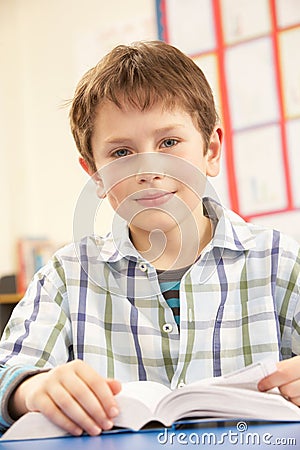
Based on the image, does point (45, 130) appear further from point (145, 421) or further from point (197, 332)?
point (145, 421)

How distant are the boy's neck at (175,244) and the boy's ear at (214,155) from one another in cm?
11

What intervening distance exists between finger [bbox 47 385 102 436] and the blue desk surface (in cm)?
1

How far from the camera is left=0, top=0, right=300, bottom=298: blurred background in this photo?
3.01m

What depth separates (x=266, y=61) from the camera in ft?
9.97

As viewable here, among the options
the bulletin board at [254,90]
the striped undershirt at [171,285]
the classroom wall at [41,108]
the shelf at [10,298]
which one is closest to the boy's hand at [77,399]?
the striped undershirt at [171,285]

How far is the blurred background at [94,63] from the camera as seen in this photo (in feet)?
9.88

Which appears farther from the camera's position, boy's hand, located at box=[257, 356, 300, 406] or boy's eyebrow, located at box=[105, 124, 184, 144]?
boy's eyebrow, located at box=[105, 124, 184, 144]

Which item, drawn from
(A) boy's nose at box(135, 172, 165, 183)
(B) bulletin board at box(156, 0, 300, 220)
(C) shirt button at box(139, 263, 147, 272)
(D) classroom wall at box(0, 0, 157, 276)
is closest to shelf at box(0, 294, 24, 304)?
(D) classroom wall at box(0, 0, 157, 276)

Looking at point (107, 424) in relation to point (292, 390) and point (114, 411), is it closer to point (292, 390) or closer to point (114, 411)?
point (114, 411)

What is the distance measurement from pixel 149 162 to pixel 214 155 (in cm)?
25

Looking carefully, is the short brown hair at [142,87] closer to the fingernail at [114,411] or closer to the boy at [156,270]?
the boy at [156,270]

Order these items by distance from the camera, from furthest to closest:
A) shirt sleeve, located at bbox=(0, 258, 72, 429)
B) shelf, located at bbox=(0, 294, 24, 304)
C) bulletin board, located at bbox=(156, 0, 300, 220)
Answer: shelf, located at bbox=(0, 294, 24, 304) < bulletin board, located at bbox=(156, 0, 300, 220) < shirt sleeve, located at bbox=(0, 258, 72, 429)

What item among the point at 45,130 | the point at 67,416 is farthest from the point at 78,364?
the point at 45,130

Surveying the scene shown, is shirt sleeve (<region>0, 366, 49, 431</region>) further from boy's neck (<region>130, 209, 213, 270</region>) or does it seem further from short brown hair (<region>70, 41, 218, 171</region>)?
short brown hair (<region>70, 41, 218, 171</region>)
